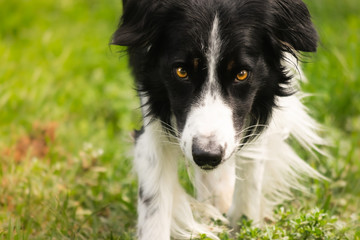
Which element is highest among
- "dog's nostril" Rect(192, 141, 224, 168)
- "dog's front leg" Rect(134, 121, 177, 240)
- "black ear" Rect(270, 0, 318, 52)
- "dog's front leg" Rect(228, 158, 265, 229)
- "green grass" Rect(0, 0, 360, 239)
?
"black ear" Rect(270, 0, 318, 52)

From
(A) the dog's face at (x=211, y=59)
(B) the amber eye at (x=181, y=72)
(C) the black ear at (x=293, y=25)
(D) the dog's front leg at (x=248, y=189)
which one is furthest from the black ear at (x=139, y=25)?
(D) the dog's front leg at (x=248, y=189)

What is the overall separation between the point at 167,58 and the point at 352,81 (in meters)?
2.74

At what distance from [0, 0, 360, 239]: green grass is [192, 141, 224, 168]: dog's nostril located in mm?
687

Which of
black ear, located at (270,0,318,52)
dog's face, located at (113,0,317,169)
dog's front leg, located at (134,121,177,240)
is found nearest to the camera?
dog's face, located at (113,0,317,169)

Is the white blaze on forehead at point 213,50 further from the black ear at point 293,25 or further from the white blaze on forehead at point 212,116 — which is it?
the black ear at point 293,25

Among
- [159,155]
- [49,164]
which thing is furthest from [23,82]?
[159,155]

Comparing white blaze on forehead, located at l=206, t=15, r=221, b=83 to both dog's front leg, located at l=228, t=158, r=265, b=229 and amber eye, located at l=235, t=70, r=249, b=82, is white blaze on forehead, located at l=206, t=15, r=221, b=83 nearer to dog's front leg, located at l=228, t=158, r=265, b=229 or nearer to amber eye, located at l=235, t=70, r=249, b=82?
amber eye, located at l=235, t=70, r=249, b=82

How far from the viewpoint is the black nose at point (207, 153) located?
2713 millimetres

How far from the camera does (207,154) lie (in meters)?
2.72

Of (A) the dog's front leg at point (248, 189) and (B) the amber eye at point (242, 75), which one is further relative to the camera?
A: (A) the dog's front leg at point (248, 189)

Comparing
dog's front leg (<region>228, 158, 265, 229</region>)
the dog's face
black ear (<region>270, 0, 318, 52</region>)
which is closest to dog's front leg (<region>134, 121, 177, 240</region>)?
the dog's face

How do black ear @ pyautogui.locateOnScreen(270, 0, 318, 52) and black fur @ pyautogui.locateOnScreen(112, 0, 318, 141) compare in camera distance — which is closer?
black fur @ pyautogui.locateOnScreen(112, 0, 318, 141)

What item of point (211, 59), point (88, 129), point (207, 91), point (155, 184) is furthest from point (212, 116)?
point (88, 129)

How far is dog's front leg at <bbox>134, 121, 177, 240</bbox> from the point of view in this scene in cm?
322
